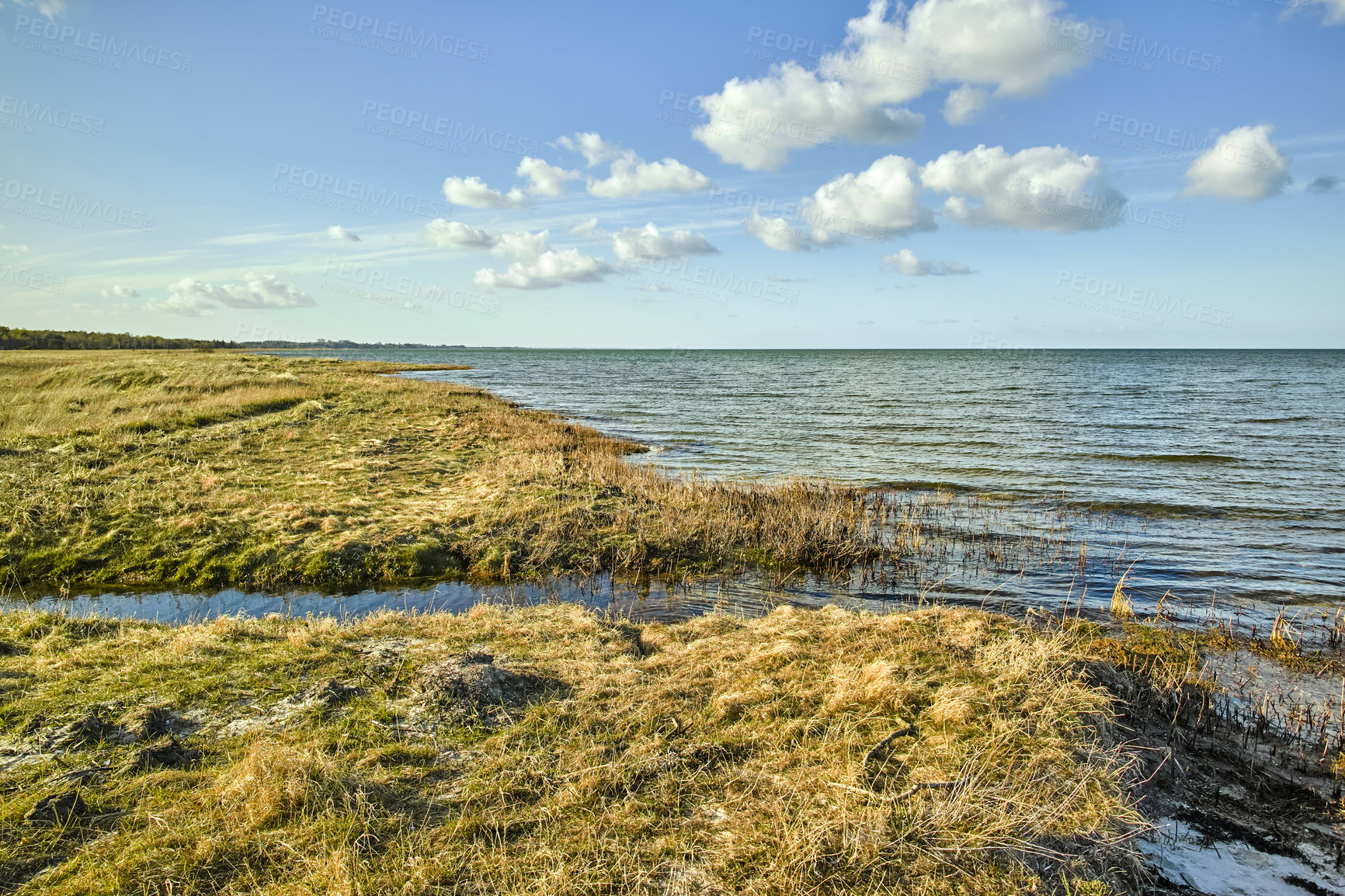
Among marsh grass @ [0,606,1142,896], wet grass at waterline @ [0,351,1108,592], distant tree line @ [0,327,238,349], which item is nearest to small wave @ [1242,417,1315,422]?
wet grass at waterline @ [0,351,1108,592]

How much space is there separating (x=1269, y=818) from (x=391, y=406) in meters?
35.5

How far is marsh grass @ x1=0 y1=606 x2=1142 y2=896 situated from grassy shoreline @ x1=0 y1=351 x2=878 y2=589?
179 inches

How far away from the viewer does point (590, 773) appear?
569cm

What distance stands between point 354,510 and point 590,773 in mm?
12410

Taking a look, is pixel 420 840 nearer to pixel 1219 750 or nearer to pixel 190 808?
pixel 190 808

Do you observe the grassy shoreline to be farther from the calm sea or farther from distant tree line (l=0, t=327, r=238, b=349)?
distant tree line (l=0, t=327, r=238, b=349)

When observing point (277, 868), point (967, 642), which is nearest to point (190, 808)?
point (277, 868)

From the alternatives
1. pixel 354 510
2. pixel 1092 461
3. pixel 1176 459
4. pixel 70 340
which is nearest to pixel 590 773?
pixel 354 510

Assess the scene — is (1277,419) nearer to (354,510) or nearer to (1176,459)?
(1176,459)

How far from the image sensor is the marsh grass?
463cm

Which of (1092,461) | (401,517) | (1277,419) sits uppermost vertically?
(1277,419)

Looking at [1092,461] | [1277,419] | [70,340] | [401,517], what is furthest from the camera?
[70,340]

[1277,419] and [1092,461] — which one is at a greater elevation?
[1277,419]

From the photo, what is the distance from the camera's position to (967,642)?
8.76 meters
